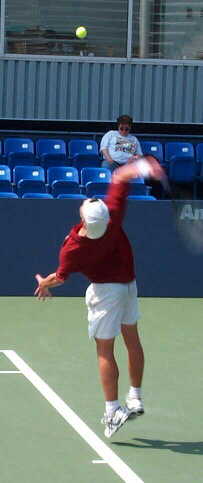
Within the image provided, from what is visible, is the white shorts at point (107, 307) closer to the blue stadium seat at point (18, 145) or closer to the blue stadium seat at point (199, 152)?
the blue stadium seat at point (18, 145)

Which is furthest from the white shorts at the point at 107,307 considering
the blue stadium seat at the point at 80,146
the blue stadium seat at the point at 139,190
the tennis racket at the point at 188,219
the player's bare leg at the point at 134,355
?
the blue stadium seat at the point at 80,146

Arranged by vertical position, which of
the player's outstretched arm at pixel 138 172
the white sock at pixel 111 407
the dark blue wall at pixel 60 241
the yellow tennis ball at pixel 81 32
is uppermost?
the yellow tennis ball at pixel 81 32

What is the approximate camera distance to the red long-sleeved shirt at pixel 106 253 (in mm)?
7480

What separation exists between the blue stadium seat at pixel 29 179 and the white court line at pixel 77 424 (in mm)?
5145

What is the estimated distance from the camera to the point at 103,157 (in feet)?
55.5

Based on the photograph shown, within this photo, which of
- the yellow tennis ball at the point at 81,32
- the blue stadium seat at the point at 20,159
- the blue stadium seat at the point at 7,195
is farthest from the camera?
the yellow tennis ball at the point at 81,32

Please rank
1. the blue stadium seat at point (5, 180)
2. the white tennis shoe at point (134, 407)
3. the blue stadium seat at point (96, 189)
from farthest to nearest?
the blue stadium seat at point (96, 189) → the blue stadium seat at point (5, 180) → the white tennis shoe at point (134, 407)

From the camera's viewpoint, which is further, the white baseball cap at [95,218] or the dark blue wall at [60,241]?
the dark blue wall at [60,241]

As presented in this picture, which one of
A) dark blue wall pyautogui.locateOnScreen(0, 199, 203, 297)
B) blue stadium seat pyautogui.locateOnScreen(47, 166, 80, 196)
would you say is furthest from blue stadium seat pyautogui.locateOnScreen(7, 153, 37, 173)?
dark blue wall pyautogui.locateOnScreen(0, 199, 203, 297)

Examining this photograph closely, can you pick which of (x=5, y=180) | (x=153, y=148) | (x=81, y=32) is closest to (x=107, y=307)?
(x=5, y=180)

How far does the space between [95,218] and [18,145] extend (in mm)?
10049

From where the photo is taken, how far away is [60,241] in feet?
46.6

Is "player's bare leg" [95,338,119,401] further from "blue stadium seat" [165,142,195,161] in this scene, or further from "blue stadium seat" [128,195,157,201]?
"blue stadium seat" [165,142,195,161]

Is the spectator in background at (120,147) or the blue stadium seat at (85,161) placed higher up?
the spectator in background at (120,147)
